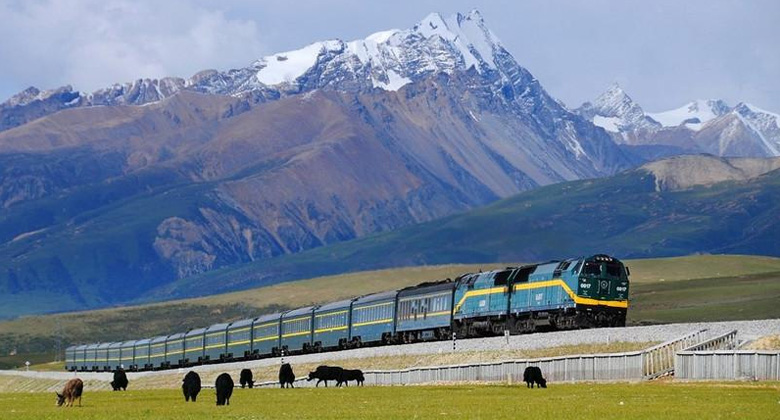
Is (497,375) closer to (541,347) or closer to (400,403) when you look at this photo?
(541,347)

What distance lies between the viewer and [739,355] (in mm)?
63000

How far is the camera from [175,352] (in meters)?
147

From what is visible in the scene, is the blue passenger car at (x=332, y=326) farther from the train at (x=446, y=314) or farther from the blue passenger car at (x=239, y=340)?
the blue passenger car at (x=239, y=340)

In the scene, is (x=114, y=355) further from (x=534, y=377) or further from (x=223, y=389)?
(x=223, y=389)

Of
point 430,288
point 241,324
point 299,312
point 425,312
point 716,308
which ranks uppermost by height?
point 716,308

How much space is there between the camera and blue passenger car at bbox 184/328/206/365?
464 feet

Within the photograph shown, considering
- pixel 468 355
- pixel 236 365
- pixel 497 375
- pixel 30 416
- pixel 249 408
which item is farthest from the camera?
pixel 236 365

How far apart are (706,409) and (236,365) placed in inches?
2996

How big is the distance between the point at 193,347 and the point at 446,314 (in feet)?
162

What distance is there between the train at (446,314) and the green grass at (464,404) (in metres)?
19.7

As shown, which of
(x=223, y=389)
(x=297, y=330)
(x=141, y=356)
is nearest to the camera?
(x=223, y=389)

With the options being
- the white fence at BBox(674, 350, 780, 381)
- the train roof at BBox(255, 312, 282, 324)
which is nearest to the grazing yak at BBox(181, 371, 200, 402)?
the white fence at BBox(674, 350, 780, 381)

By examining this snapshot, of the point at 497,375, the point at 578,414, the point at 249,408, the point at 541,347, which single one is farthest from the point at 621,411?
the point at 541,347

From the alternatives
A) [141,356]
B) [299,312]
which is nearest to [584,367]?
[299,312]
